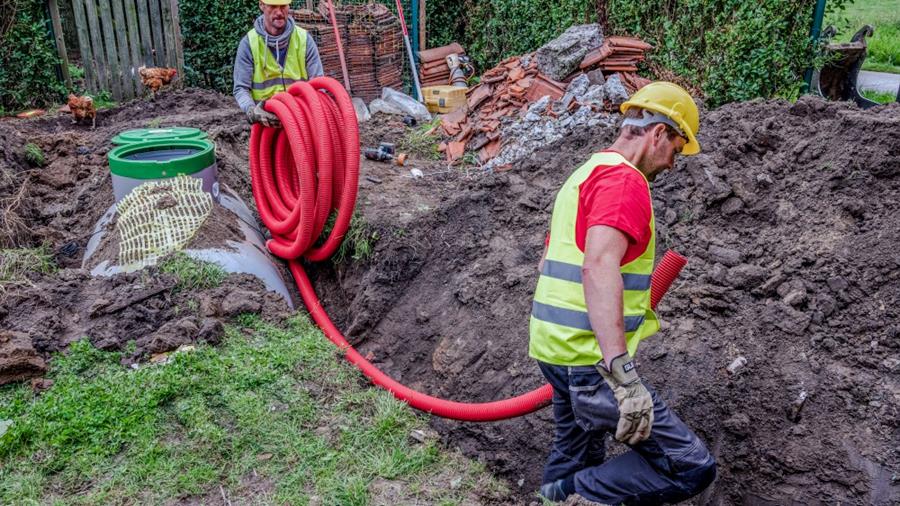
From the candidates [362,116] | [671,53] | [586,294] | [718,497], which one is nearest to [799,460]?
[718,497]

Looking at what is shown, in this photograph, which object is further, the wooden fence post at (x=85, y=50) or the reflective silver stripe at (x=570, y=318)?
the wooden fence post at (x=85, y=50)

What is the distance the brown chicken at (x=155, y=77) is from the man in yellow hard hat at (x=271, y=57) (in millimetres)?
4403

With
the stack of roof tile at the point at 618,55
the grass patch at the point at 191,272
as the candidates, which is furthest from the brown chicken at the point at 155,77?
the stack of roof tile at the point at 618,55

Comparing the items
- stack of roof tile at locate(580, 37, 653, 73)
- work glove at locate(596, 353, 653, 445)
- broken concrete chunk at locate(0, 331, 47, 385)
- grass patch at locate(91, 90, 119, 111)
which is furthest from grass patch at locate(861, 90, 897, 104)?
grass patch at locate(91, 90, 119, 111)

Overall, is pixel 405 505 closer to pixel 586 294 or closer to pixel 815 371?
pixel 586 294

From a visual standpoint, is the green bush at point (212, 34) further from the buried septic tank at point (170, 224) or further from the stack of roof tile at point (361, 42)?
the buried septic tank at point (170, 224)

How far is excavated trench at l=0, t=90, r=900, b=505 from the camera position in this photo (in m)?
3.55

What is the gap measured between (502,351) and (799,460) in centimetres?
175

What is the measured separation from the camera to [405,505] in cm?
341

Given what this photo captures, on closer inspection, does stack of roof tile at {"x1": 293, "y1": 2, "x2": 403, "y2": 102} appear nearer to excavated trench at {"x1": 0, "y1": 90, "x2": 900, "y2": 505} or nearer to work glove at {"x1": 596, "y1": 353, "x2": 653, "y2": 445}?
excavated trench at {"x1": 0, "y1": 90, "x2": 900, "y2": 505}

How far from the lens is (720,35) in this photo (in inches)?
278

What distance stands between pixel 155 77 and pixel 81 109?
4.50ft

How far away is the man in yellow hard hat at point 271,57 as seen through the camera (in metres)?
6.02

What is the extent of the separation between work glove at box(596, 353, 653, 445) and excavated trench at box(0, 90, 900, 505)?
1.20 meters
